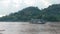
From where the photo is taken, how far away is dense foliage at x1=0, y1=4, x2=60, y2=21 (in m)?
1.51

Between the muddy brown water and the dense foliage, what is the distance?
0.21ft

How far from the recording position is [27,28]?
1.43 meters

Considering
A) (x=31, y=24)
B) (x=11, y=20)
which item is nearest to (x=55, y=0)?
(x=31, y=24)

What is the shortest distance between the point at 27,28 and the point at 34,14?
20cm

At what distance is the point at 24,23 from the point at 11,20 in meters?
0.17

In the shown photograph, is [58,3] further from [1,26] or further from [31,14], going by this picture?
[1,26]

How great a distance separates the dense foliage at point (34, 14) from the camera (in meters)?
1.51

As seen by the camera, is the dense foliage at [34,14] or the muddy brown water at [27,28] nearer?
the muddy brown water at [27,28]

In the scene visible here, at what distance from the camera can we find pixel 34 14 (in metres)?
1.51

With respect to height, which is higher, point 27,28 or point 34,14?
point 34,14

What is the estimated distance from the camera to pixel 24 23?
4.83 feet

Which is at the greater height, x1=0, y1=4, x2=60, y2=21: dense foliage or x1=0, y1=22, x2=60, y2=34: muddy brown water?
x1=0, y1=4, x2=60, y2=21: dense foliage

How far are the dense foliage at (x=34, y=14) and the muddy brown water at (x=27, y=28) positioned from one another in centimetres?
6

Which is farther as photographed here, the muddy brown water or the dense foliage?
the dense foliage
